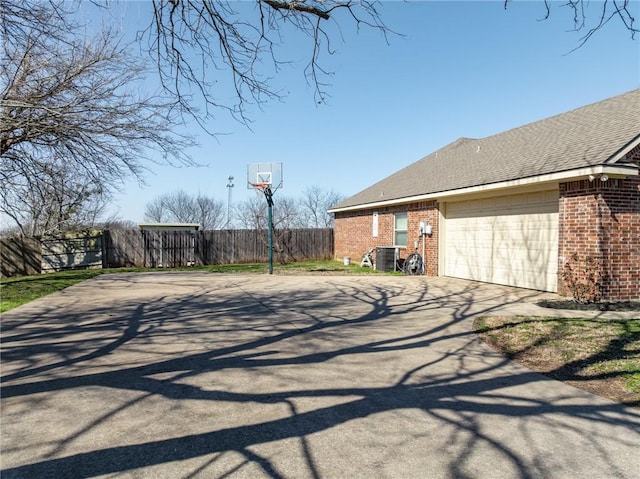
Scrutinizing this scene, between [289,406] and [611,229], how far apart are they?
8025mm

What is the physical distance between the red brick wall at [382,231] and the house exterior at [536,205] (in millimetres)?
60

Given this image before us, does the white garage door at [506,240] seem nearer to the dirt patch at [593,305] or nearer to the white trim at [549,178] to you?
the white trim at [549,178]

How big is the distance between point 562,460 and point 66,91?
9211 mm

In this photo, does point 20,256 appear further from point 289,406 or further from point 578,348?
point 578,348

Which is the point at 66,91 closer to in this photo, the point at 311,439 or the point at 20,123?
the point at 20,123

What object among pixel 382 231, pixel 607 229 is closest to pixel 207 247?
pixel 382 231

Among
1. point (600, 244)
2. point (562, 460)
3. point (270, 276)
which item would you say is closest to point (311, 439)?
point (562, 460)

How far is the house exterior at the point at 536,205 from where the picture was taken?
864 cm

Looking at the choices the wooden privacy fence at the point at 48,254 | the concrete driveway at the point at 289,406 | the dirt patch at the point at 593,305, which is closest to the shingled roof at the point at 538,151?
the dirt patch at the point at 593,305

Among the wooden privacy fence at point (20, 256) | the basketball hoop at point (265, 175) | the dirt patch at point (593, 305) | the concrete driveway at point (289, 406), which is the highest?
the basketball hoop at point (265, 175)

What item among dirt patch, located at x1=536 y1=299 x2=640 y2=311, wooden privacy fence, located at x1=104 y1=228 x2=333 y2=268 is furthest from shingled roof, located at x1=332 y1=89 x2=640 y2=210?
wooden privacy fence, located at x1=104 y1=228 x2=333 y2=268

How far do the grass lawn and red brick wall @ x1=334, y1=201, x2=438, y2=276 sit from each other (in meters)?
7.32

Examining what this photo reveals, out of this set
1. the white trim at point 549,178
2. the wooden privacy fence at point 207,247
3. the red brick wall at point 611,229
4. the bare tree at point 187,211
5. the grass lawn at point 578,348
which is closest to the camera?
the grass lawn at point 578,348

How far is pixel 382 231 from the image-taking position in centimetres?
1808
